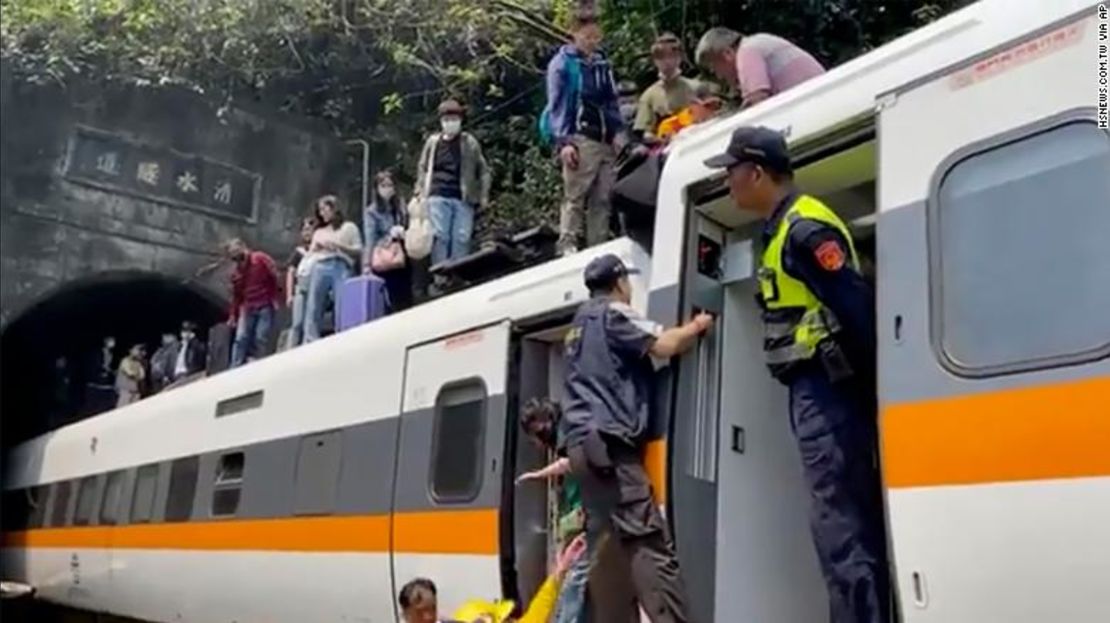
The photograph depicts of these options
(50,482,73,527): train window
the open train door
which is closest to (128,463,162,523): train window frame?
(50,482,73,527): train window

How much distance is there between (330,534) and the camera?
6.86 meters

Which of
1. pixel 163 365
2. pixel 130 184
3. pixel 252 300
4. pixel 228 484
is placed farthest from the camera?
pixel 130 184

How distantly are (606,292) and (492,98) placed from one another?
5.29 metres

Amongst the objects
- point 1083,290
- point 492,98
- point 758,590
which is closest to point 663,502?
point 758,590

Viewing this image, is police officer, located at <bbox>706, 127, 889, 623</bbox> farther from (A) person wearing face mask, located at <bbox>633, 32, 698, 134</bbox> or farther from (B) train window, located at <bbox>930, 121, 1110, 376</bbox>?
(A) person wearing face mask, located at <bbox>633, 32, 698, 134</bbox>

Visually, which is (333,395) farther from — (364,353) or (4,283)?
(4,283)

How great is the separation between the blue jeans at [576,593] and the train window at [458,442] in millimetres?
1141

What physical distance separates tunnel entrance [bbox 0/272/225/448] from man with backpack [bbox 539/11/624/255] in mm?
9170

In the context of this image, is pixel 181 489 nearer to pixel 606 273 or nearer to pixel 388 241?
pixel 388 241

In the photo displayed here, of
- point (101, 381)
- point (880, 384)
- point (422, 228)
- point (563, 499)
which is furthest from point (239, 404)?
point (101, 381)

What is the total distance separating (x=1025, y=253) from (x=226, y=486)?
6343mm

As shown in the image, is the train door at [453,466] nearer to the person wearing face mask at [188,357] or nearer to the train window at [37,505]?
the person wearing face mask at [188,357]

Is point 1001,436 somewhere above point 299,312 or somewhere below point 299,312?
below

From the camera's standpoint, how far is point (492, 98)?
31.3ft
